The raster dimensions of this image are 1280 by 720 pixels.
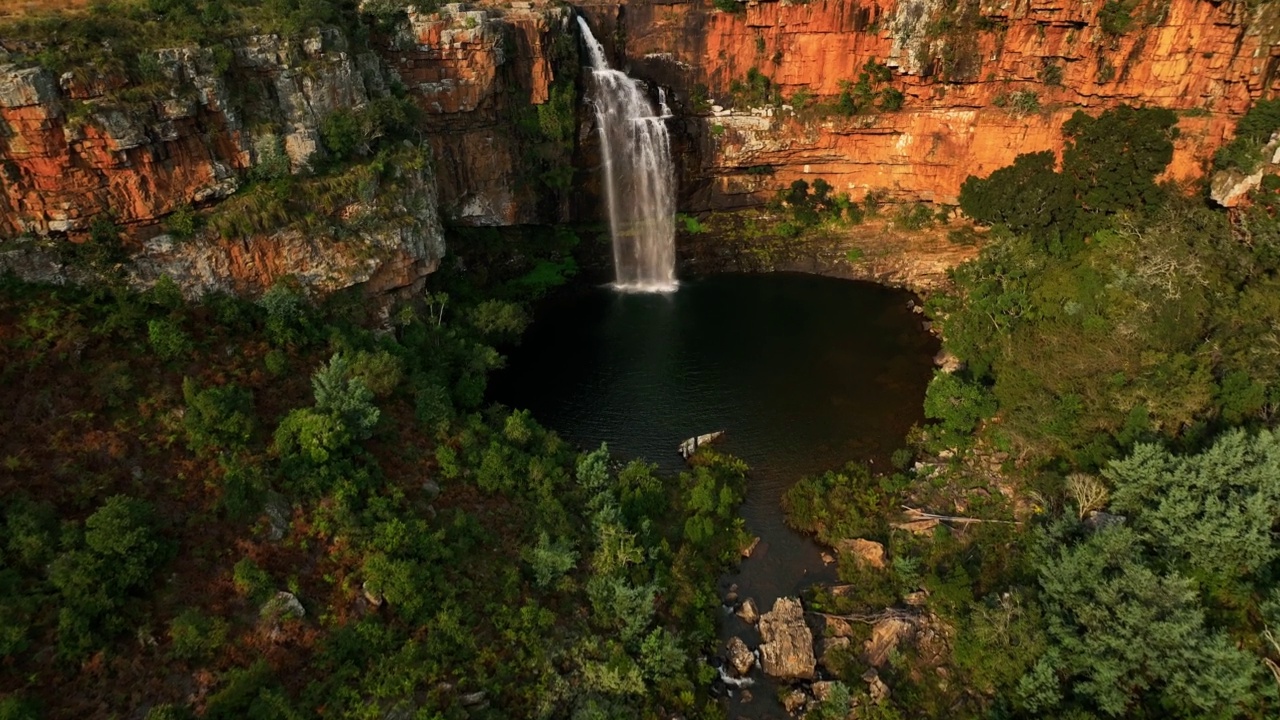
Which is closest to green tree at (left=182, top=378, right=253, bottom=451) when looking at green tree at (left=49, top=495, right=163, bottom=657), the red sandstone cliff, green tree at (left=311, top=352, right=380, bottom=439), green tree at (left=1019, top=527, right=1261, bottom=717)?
green tree at (left=311, top=352, right=380, bottom=439)

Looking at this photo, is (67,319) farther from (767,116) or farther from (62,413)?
(767,116)

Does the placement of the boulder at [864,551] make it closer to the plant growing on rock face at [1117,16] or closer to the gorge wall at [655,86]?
the gorge wall at [655,86]

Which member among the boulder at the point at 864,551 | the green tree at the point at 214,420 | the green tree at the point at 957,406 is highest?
the green tree at the point at 214,420

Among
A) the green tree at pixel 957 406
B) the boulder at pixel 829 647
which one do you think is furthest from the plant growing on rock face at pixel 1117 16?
the boulder at pixel 829 647

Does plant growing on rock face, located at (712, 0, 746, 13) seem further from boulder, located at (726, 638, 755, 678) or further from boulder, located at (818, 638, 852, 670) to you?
boulder, located at (726, 638, 755, 678)

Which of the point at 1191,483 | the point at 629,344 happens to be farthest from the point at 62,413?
the point at 1191,483

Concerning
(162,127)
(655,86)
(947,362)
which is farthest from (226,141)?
(947,362)
